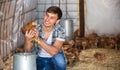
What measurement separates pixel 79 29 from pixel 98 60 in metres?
1.63

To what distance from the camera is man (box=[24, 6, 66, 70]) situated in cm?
340

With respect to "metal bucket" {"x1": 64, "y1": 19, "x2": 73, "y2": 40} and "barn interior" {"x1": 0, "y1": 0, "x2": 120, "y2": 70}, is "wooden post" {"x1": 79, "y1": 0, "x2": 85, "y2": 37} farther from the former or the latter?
"metal bucket" {"x1": 64, "y1": 19, "x2": 73, "y2": 40}

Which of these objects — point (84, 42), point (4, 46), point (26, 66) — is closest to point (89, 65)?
point (84, 42)

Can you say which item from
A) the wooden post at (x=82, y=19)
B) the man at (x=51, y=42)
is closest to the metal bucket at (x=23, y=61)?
the man at (x=51, y=42)

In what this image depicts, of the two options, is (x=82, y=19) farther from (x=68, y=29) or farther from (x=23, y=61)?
(x=23, y=61)

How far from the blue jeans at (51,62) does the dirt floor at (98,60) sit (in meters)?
1.40

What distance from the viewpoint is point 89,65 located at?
17.1ft

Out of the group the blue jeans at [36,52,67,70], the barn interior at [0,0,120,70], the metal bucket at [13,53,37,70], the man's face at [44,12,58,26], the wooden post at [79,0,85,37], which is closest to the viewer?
the metal bucket at [13,53,37,70]

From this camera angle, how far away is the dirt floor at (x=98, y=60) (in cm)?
507

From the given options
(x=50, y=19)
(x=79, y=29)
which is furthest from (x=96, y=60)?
(x=50, y=19)

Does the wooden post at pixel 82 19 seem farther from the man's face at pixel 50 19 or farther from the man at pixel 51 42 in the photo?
the man's face at pixel 50 19

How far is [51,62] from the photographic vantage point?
11.7ft

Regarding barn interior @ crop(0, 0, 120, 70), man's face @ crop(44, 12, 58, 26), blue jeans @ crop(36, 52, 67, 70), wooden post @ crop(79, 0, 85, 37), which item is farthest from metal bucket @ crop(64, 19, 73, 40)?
man's face @ crop(44, 12, 58, 26)

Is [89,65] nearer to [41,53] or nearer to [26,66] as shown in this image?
[41,53]
